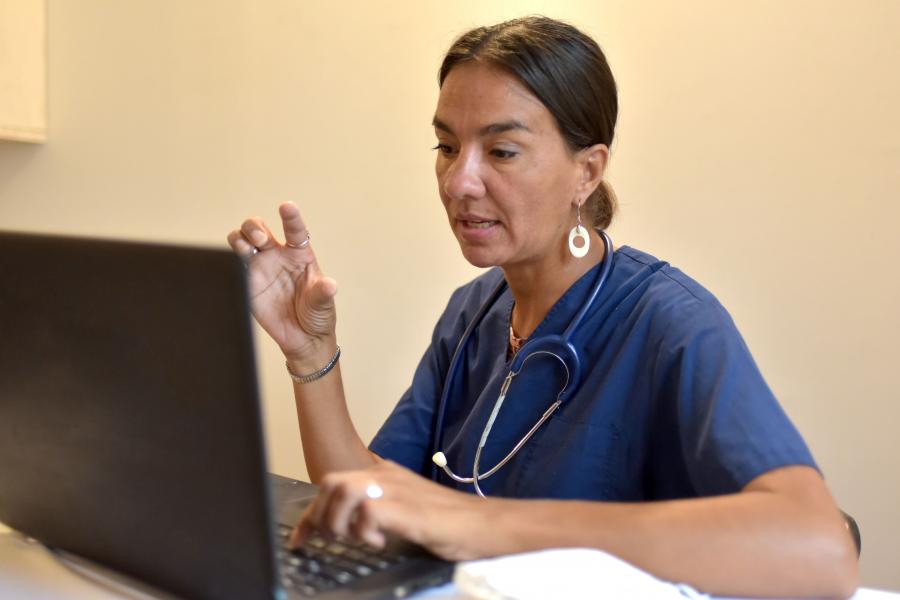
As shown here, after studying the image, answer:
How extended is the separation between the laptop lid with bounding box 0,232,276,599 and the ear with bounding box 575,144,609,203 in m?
0.77

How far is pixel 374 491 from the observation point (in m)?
0.78

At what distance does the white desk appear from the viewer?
781mm

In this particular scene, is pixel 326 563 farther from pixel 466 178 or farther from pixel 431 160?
pixel 431 160

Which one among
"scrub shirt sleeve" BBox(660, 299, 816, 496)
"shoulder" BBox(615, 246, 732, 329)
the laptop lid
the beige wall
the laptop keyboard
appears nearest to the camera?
the laptop lid

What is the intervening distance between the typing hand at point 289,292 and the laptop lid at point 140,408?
1.83 ft

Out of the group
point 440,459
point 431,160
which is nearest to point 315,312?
point 440,459

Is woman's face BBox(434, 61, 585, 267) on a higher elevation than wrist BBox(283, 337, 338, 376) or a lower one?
higher

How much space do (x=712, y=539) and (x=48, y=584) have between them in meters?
0.57

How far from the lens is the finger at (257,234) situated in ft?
4.25

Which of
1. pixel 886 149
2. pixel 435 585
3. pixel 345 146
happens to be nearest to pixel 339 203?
pixel 345 146

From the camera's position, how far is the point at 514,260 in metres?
1.29

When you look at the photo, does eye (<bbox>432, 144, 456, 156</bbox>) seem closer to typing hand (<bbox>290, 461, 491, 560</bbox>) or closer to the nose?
the nose

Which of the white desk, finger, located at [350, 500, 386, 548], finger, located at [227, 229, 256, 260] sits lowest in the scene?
the white desk

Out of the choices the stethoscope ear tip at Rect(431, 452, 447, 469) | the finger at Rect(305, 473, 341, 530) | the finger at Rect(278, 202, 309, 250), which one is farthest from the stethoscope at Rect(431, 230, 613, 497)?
the finger at Rect(305, 473, 341, 530)
